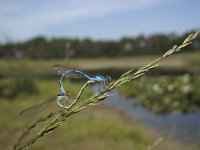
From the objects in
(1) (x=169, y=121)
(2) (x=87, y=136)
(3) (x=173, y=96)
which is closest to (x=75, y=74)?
(2) (x=87, y=136)

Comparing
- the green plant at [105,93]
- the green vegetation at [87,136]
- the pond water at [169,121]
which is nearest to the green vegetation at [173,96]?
the pond water at [169,121]

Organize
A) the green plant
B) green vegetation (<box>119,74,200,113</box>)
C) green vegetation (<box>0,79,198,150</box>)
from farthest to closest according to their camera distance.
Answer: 1. green vegetation (<box>119,74,200,113</box>)
2. green vegetation (<box>0,79,198,150</box>)
3. the green plant

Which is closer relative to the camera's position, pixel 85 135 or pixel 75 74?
pixel 75 74

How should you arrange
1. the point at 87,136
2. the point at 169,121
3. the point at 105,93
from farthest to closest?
1. the point at 169,121
2. the point at 87,136
3. the point at 105,93

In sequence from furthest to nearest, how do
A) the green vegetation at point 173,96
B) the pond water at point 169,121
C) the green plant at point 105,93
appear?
the green vegetation at point 173,96 < the pond water at point 169,121 < the green plant at point 105,93

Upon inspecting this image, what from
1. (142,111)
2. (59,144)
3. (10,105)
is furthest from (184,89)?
(59,144)

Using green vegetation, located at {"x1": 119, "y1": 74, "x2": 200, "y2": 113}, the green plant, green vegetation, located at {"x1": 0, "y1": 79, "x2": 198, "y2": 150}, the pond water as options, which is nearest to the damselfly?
the green plant

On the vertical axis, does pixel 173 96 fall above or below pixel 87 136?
below

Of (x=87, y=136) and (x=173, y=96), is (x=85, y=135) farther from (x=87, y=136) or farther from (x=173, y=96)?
(x=173, y=96)

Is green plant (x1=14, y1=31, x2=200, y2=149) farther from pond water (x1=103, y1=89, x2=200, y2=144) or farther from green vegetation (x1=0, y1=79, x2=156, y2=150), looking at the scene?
pond water (x1=103, y1=89, x2=200, y2=144)

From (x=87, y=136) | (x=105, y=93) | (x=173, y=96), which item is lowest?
(x=173, y=96)

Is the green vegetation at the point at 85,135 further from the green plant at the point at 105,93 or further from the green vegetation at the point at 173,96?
the green plant at the point at 105,93
